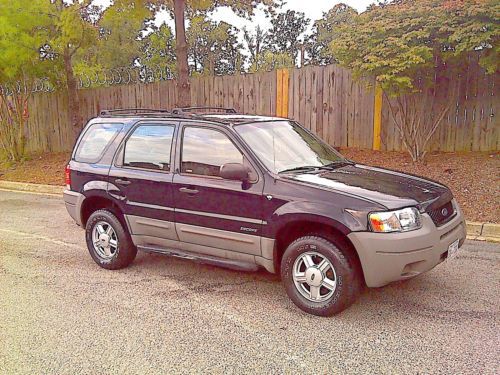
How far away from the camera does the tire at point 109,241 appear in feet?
17.5

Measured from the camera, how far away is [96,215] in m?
5.50

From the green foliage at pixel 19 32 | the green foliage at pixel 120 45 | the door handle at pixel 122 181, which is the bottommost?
the door handle at pixel 122 181

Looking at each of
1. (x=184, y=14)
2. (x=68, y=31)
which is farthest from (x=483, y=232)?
(x=68, y=31)

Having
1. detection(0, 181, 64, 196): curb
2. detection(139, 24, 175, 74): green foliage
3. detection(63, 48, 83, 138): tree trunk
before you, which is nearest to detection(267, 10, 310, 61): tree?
detection(139, 24, 175, 74): green foliage

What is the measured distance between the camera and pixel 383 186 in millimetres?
4195

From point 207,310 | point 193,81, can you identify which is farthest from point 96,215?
point 193,81

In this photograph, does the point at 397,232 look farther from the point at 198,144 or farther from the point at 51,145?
the point at 51,145

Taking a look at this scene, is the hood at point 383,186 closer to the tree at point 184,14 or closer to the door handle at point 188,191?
the door handle at point 188,191

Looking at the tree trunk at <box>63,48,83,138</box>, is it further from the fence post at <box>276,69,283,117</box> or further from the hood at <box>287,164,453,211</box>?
the hood at <box>287,164,453,211</box>

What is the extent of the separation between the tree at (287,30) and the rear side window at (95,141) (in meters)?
40.5

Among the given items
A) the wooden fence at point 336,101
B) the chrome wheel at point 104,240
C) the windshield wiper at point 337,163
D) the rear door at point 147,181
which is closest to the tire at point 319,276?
the windshield wiper at point 337,163

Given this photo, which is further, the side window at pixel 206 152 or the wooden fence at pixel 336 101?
the wooden fence at pixel 336 101

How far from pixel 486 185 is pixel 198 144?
5.24 metres

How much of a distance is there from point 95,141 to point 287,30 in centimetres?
4359
